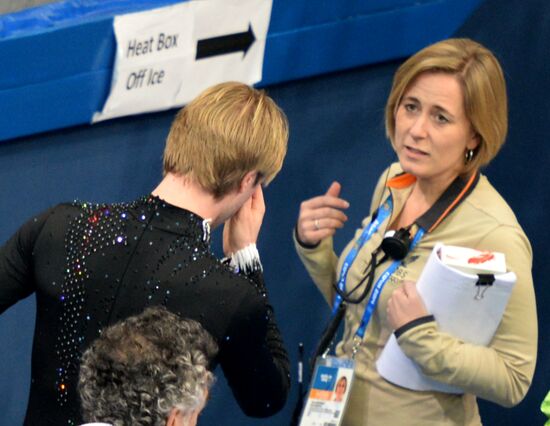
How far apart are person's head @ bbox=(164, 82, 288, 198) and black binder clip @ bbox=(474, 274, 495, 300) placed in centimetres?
54

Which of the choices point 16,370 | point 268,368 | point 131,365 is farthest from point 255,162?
point 16,370

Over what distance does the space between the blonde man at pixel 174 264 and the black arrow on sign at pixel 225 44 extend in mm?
1313

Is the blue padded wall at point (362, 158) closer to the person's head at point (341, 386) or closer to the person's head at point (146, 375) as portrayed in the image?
the person's head at point (341, 386)

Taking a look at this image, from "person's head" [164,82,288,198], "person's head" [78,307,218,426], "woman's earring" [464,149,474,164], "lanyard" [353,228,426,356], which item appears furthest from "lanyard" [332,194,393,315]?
"person's head" [78,307,218,426]

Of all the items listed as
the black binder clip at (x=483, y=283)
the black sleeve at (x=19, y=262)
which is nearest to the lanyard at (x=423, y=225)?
the black binder clip at (x=483, y=283)

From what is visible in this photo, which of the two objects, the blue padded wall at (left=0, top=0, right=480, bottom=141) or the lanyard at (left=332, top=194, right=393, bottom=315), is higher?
the blue padded wall at (left=0, top=0, right=480, bottom=141)

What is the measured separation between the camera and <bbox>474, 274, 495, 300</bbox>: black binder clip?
284 centimetres

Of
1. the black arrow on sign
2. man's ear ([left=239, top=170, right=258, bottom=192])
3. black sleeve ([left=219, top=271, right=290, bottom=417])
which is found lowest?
black sleeve ([left=219, top=271, right=290, bottom=417])

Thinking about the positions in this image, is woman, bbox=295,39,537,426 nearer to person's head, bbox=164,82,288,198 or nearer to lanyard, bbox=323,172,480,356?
lanyard, bbox=323,172,480,356

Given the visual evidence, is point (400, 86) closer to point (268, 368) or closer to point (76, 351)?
point (268, 368)

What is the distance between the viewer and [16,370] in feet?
13.4

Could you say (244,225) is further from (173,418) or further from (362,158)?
(362,158)

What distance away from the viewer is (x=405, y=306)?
2930 millimetres

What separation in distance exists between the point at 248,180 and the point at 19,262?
520 millimetres
